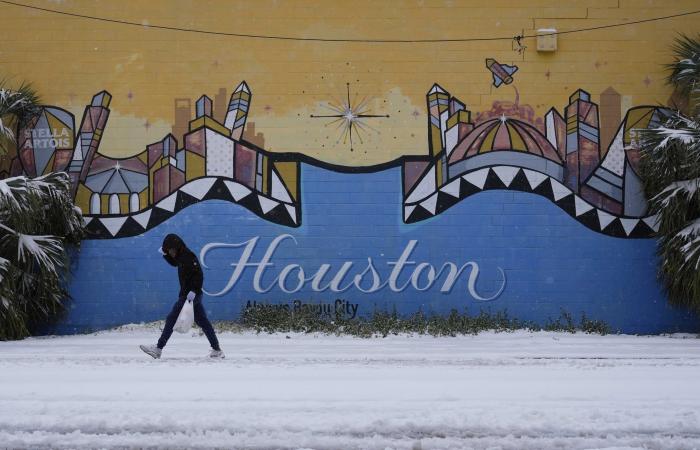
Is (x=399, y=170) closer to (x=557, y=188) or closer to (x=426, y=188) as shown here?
(x=426, y=188)

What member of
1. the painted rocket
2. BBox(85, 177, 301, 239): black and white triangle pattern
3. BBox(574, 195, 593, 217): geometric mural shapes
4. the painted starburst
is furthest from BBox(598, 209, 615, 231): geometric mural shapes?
BBox(85, 177, 301, 239): black and white triangle pattern

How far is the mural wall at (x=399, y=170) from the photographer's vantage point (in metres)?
11.8

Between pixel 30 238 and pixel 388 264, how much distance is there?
5518 mm

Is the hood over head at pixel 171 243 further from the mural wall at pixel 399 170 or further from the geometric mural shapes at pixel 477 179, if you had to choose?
the geometric mural shapes at pixel 477 179

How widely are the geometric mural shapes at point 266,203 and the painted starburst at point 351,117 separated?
1.51 metres

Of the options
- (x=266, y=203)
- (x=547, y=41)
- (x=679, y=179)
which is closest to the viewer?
(x=679, y=179)

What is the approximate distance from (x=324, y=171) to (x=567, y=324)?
4672mm

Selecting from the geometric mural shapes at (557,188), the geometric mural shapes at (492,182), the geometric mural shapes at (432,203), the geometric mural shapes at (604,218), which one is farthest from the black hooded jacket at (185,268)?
the geometric mural shapes at (604,218)

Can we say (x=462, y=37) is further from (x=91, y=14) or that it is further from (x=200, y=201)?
(x=91, y=14)

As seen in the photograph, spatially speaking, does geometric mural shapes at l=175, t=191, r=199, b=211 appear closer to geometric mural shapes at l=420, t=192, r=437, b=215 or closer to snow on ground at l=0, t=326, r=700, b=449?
snow on ground at l=0, t=326, r=700, b=449

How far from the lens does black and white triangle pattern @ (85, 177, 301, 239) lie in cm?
1185

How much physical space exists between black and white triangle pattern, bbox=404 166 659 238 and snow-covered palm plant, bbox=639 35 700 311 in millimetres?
589

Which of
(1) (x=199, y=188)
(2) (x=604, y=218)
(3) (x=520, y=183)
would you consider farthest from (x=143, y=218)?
(2) (x=604, y=218)

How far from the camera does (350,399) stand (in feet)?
20.4
